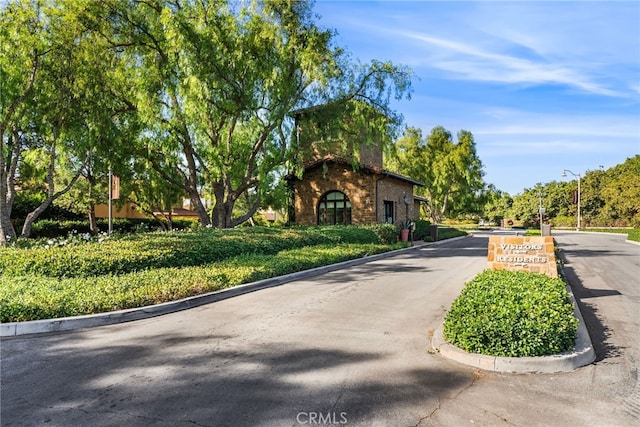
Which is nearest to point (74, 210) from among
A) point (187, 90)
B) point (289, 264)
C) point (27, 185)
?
point (27, 185)

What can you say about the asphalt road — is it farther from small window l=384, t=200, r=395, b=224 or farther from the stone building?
small window l=384, t=200, r=395, b=224

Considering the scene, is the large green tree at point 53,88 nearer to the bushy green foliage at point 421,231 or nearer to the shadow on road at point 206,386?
the shadow on road at point 206,386

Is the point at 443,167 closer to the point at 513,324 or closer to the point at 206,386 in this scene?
the point at 513,324

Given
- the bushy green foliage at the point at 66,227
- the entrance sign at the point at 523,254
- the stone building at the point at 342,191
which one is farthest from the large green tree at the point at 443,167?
the entrance sign at the point at 523,254

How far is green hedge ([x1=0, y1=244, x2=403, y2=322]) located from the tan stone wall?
11.7 metres

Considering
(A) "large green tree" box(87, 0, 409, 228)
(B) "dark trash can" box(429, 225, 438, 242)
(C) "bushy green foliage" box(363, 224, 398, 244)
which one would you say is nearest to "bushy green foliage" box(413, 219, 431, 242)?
(B) "dark trash can" box(429, 225, 438, 242)

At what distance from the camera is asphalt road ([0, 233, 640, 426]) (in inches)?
135

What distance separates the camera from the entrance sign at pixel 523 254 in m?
7.93

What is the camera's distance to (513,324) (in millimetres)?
4559

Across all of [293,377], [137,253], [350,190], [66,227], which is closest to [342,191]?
[350,190]

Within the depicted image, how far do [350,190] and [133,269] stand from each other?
15238 millimetres

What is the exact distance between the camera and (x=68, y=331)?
242 inches

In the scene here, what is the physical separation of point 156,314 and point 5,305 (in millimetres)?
2242

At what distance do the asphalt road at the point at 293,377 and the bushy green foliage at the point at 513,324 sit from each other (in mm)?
314
